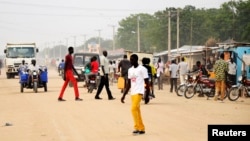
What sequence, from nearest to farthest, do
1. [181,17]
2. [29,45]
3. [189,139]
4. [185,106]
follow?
[189,139] → [185,106] → [29,45] → [181,17]

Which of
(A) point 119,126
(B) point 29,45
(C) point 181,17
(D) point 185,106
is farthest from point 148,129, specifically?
(C) point 181,17

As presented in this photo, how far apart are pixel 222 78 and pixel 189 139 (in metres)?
9.86

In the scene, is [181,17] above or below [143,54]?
above

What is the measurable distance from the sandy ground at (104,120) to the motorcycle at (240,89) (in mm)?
3120

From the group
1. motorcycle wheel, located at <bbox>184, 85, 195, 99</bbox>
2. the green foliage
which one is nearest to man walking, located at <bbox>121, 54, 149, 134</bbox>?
motorcycle wheel, located at <bbox>184, 85, 195, 99</bbox>

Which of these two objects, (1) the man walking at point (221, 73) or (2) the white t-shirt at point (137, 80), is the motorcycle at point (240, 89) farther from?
(2) the white t-shirt at point (137, 80)

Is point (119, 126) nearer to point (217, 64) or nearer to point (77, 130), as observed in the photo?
point (77, 130)

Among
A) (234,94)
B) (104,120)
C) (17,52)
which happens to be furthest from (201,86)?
(17,52)

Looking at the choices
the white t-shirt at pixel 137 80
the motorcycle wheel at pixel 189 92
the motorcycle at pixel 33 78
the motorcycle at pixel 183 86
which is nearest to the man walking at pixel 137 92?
the white t-shirt at pixel 137 80

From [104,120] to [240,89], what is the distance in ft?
33.5

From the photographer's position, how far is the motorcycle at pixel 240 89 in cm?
2092

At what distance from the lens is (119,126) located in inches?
485

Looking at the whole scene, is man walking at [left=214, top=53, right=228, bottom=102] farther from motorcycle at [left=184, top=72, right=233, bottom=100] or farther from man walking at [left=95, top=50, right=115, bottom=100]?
man walking at [left=95, top=50, right=115, bottom=100]

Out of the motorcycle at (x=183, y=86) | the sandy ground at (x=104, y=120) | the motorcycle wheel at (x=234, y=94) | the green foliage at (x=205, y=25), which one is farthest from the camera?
the green foliage at (x=205, y=25)
